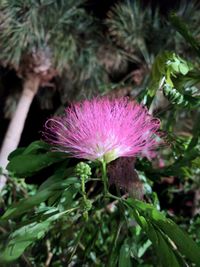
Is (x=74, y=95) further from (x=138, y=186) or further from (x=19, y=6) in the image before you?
(x=138, y=186)

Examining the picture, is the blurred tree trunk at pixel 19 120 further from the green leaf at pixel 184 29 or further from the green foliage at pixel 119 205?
the green leaf at pixel 184 29

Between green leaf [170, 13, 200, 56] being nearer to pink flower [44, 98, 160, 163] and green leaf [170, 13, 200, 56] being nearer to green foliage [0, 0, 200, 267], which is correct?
green foliage [0, 0, 200, 267]

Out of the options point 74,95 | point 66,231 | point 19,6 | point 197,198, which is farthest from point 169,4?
point 66,231

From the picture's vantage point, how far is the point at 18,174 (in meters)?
0.76

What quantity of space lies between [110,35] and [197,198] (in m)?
1.07

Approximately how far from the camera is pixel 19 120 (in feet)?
7.48

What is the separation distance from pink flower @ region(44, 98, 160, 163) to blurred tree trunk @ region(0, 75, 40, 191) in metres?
1.47

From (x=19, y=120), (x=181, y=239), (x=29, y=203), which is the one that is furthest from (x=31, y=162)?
(x=19, y=120)

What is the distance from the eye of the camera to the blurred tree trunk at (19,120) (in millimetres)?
2156

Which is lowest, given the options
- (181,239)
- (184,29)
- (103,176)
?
(181,239)

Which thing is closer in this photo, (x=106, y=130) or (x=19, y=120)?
(x=106, y=130)

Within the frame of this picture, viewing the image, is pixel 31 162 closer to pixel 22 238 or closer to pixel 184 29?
pixel 22 238

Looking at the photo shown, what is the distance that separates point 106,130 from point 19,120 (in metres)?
1.72

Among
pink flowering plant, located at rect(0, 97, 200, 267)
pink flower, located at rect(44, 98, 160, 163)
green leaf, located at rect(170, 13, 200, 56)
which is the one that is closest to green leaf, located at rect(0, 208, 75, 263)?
pink flowering plant, located at rect(0, 97, 200, 267)
